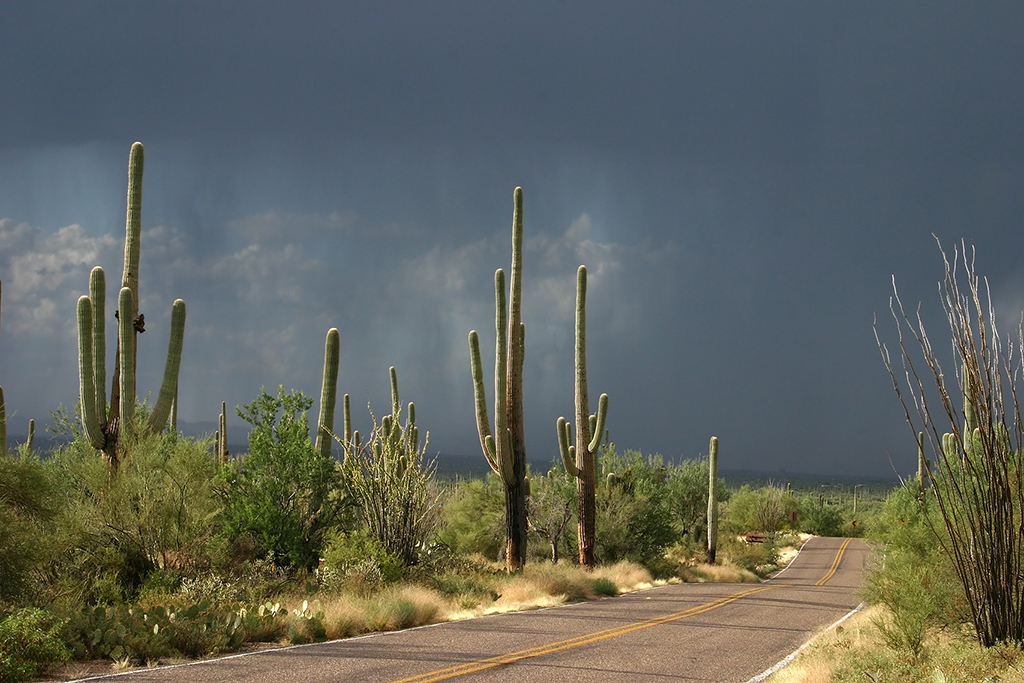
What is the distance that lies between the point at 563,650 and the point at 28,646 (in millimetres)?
6956

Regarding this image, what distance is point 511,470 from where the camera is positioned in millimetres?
21281

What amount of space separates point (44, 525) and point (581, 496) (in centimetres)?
1679

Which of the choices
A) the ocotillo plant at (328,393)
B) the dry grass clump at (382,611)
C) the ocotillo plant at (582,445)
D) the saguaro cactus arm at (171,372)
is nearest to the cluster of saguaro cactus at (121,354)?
the saguaro cactus arm at (171,372)

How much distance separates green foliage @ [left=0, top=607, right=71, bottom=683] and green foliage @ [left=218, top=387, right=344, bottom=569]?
7755 millimetres

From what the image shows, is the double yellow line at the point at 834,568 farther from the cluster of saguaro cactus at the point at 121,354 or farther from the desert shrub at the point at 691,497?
the cluster of saguaro cactus at the point at 121,354

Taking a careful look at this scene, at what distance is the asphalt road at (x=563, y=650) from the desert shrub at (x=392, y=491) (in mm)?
3527

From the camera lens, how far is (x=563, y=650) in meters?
11.6

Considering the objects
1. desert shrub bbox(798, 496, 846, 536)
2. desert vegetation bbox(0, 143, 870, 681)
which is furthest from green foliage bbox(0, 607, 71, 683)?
desert shrub bbox(798, 496, 846, 536)

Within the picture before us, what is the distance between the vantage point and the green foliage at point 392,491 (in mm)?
17938

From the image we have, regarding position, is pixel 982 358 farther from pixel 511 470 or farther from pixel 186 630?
pixel 511 470

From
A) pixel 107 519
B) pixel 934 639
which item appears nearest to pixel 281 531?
pixel 107 519

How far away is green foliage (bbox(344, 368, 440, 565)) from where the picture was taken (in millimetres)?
17938

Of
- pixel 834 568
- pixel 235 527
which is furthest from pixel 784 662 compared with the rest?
pixel 834 568

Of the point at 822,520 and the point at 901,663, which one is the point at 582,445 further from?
the point at 822,520
